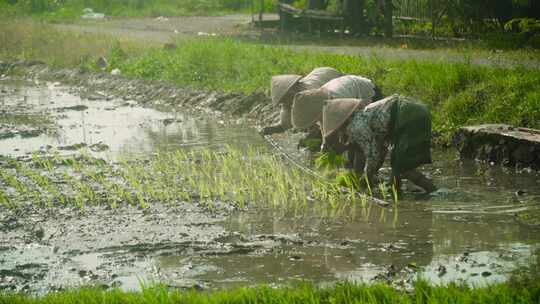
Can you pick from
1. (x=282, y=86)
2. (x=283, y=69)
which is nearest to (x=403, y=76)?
(x=282, y=86)

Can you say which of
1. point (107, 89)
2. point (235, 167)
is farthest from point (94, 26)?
point (235, 167)

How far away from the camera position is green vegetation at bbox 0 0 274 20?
112ft

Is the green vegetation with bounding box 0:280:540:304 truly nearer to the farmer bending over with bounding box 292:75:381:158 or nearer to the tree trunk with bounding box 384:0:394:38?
the farmer bending over with bounding box 292:75:381:158

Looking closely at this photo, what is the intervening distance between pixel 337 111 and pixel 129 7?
27878 millimetres

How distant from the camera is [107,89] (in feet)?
63.5

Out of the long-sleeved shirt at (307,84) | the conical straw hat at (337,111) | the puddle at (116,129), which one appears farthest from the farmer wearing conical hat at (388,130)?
the puddle at (116,129)

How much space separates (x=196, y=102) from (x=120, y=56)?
532 centimetres

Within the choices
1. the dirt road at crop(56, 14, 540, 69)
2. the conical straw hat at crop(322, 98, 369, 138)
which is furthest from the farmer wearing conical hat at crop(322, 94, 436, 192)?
the dirt road at crop(56, 14, 540, 69)

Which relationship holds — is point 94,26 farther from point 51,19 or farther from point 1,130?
point 1,130

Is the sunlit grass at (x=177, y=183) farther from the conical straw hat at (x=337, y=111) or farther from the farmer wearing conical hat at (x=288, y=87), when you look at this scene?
the conical straw hat at (x=337, y=111)

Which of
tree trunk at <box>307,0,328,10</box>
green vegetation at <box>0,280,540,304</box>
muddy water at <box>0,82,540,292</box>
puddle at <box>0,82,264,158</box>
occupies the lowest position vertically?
puddle at <box>0,82,264,158</box>

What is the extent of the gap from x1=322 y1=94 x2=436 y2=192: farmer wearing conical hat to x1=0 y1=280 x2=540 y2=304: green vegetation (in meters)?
3.14

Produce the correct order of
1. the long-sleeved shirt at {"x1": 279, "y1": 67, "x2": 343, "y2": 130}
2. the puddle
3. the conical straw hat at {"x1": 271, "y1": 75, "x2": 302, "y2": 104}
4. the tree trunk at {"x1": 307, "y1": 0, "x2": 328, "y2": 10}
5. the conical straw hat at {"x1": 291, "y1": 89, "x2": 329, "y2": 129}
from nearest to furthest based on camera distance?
the conical straw hat at {"x1": 291, "y1": 89, "x2": 329, "y2": 129} < the conical straw hat at {"x1": 271, "y1": 75, "x2": 302, "y2": 104} < the long-sleeved shirt at {"x1": 279, "y1": 67, "x2": 343, "y2": 130} < the puddle < the tree trunk at {"x1": 307, "y1": 0, "x2": 328, "y2": 10}

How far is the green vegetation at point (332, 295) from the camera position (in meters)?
5.21
